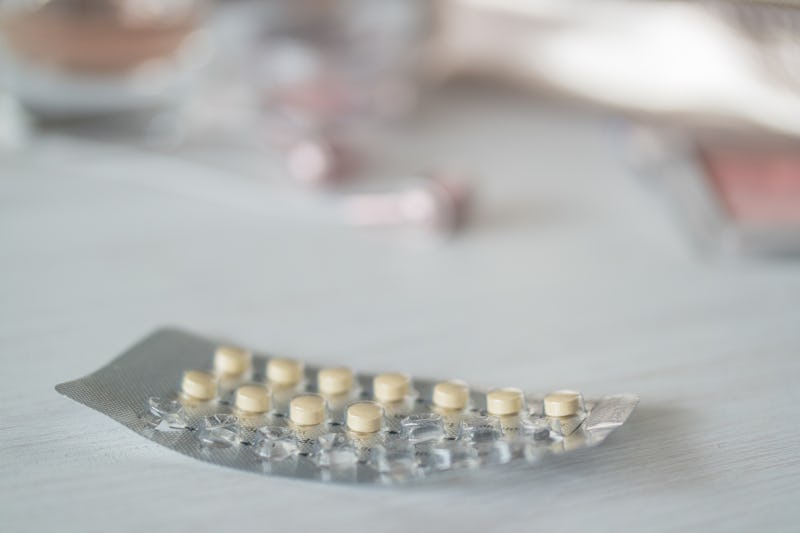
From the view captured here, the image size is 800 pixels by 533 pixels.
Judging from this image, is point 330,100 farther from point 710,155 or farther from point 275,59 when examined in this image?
point 710,155

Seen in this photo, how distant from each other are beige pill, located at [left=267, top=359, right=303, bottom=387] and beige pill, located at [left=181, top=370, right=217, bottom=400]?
0.06 feet

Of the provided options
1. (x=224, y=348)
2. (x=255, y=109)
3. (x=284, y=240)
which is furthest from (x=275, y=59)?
(x=224, y=348)

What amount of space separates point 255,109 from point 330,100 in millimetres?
44

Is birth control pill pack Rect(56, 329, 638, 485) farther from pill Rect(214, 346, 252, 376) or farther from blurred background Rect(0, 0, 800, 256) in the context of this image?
blurred background Rect(0, 0, 800, 256)

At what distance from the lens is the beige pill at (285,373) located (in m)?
0.30

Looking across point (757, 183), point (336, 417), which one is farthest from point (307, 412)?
point (757, 183)

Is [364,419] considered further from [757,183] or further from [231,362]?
[757,183]

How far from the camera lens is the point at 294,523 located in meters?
0.24

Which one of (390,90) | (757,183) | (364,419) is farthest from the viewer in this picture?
(390,90)

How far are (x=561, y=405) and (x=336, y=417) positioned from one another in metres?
0.06

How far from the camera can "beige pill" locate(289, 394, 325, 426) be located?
269mm

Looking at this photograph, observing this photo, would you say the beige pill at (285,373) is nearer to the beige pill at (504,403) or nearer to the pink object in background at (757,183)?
the beige pill at (504,403)

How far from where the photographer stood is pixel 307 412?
0.27m

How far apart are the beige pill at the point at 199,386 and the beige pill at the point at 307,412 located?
0.08 feet
